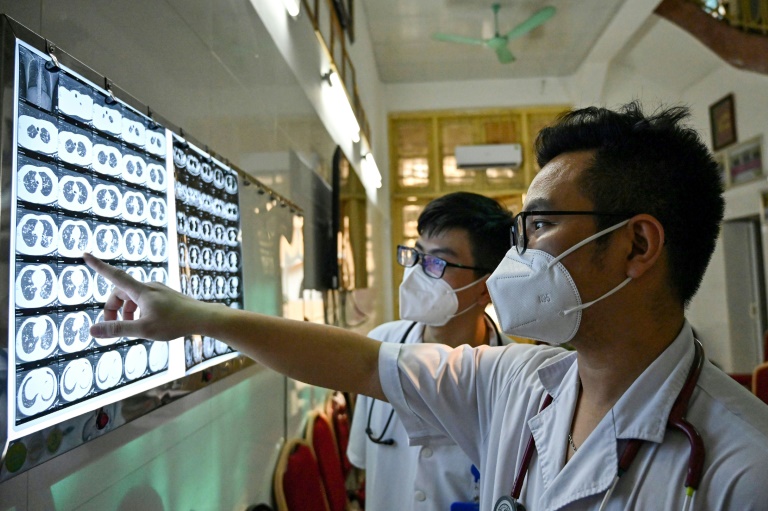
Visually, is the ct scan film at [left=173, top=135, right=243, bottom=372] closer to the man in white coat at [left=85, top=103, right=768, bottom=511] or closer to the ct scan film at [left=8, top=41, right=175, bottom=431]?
the ct scan film at [left=8, top=41, right=175, bottom=431]

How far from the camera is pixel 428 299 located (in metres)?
1.96

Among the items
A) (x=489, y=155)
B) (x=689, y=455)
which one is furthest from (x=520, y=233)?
(x=489, y=155)

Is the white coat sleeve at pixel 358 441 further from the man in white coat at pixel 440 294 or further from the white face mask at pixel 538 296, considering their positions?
the white face mask at pixel 538 296

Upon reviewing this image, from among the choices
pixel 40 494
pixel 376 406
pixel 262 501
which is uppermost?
pixel 40 494

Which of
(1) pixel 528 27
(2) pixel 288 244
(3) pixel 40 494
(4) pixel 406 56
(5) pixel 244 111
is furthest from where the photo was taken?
(4) pixel 406 56

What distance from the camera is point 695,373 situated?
934 millimetres

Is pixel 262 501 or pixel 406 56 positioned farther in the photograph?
pixel 406 56

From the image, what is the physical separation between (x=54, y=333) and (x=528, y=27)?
5963 millimetres

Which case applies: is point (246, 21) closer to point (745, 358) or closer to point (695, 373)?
point (695, 373)

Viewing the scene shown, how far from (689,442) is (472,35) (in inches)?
276

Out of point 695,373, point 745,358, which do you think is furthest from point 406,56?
point 695,373

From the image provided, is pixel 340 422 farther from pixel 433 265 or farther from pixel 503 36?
pixel 503 36

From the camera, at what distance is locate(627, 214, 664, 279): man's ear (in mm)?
1000

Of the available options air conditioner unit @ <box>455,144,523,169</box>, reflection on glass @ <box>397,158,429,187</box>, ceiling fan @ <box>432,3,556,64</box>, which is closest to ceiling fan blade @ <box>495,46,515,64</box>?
ceiling fan @ <box>432,3,556,64</box>
